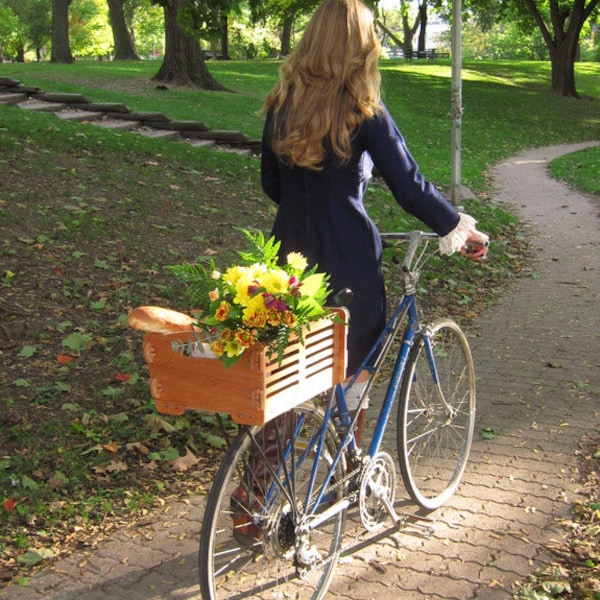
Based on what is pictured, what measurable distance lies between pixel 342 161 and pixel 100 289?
3906mm

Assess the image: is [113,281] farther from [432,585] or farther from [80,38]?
[80,38]

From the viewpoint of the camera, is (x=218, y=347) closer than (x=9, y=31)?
Yes

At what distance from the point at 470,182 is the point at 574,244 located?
5.38 meters

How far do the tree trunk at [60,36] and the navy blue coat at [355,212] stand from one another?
30.8m

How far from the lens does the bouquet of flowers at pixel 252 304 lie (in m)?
2.73

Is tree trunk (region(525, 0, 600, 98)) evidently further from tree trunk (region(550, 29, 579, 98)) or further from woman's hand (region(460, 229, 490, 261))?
woman's hand (region(460, 229, 490, 261))

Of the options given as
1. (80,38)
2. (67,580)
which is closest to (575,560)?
(67,580)

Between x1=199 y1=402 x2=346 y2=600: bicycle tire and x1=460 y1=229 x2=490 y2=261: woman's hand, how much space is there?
0.98 m

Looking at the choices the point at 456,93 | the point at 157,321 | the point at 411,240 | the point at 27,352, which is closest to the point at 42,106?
the point at 456,93

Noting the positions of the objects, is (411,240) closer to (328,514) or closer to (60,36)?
(328,514)

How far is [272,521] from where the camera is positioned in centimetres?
317

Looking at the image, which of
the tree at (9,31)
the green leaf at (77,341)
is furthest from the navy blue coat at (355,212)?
the tree at (9,31)

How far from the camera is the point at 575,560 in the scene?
3.88 metres

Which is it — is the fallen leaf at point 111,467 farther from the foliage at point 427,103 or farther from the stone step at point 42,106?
the foliage at point 427,103
